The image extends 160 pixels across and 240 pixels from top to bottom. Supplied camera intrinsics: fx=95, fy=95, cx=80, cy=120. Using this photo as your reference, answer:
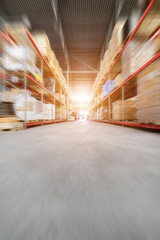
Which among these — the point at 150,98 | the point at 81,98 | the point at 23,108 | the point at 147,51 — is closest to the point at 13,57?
the point at 23,108

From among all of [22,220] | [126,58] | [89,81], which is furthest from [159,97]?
[89,81]

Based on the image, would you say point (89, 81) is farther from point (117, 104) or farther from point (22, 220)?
point (22, 220)

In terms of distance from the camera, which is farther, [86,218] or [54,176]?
[54,176]

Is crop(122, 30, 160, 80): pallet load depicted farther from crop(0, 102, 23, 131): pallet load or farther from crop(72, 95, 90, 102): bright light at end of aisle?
crop(72, 95, 90, 102): bright light at end of aisle

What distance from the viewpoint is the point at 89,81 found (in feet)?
37.8

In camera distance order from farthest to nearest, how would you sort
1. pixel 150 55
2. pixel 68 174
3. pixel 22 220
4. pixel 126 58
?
pixel 126 58 → pixel 150 55 → pixel 68 174 → pixel 22 220

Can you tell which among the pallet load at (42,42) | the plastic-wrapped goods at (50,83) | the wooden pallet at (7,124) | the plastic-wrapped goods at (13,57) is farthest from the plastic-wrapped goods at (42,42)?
the wooden pallet at (7,124)

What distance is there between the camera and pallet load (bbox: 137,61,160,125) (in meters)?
1.69

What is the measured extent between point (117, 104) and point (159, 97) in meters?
1.80

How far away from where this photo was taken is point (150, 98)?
1841 mm

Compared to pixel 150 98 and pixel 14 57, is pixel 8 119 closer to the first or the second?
pixel 14 57

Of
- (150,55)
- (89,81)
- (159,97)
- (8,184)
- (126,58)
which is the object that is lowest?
(8,184)

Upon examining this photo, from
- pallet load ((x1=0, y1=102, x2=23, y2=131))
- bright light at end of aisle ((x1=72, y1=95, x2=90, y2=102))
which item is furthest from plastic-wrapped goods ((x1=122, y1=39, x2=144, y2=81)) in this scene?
bright light at end of aisle ((x1=72, y1=95, x2=90, y2=102))

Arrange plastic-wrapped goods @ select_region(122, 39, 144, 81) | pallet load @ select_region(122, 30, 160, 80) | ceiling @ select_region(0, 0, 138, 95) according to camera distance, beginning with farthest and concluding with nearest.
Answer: ceiling @ select_region(0, 0, 138, 95) < plastic-wrapped goods @ select_region(122, 39, 144, 81) < pallet load @ select_region(122, 30, 160, 80)
